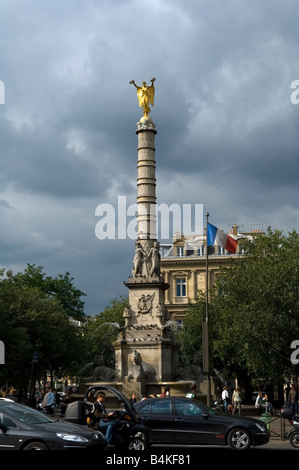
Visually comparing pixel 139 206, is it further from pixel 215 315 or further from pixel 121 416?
pixel 121 416

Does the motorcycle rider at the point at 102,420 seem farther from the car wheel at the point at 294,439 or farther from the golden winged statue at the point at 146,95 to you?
the golden winged statue at the point at 146,95

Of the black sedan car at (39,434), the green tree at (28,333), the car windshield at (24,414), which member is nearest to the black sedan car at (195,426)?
the car windshield at (24,414)

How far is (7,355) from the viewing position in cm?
4084

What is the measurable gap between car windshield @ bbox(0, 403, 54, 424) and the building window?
231 ft

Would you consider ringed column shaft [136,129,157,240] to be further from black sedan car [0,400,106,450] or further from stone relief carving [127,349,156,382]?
black sedan car [0,400,106,450]

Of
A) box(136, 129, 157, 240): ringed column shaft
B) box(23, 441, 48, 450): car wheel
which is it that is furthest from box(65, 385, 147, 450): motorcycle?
box(136, 129, 157, 240): ringed column shaft

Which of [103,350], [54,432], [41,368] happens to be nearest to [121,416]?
[54,432]

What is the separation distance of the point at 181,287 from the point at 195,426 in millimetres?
67037

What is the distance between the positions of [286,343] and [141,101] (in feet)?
59.7

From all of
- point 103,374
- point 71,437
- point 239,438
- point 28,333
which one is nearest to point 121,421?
point 71,437

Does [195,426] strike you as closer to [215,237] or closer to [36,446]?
[36,446]

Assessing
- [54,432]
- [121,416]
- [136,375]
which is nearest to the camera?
[54,432]

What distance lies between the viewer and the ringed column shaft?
42.2 metres

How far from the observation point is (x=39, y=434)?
13.5m
